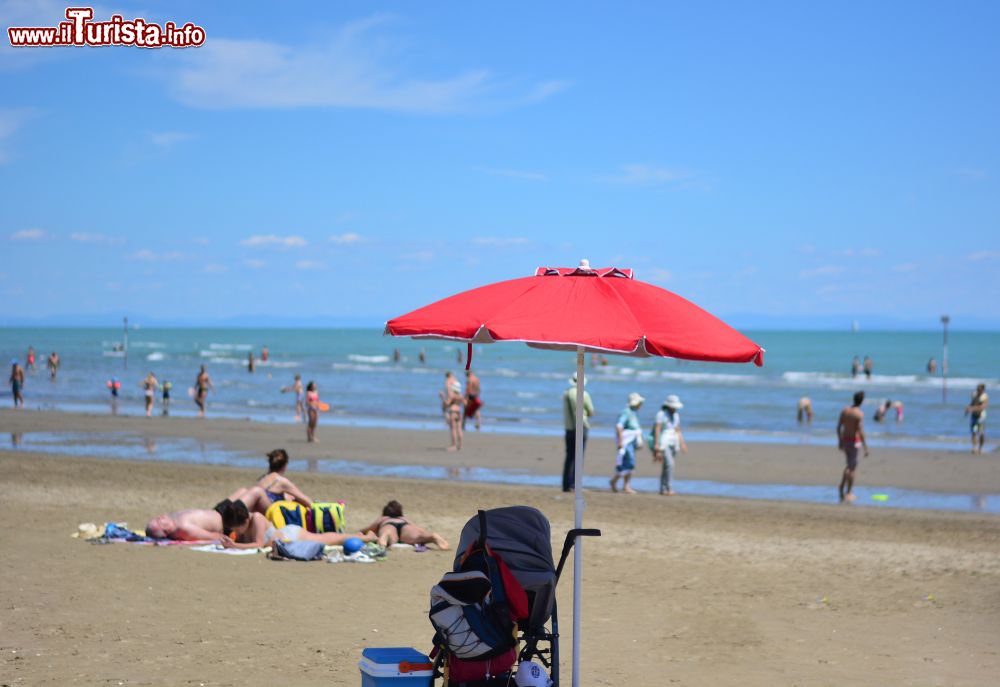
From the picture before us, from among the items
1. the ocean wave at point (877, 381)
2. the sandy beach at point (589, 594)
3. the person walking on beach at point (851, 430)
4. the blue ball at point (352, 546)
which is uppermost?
the ocean wave at point (877, 381)

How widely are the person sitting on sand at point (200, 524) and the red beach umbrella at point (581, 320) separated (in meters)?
5.73

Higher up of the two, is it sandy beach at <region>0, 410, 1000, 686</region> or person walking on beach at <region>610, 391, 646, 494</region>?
person walking on beach at <region>610, 391, 646, 494</region>

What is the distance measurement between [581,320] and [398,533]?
6459 millimetres

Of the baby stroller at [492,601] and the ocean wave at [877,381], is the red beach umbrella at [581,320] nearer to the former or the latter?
the baby stroller at [492,601]

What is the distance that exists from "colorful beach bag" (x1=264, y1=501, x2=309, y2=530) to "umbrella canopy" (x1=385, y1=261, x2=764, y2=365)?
238 inches

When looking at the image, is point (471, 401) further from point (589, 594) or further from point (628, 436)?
point (589, 594)

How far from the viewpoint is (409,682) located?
494cm

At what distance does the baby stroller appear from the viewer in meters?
4.95

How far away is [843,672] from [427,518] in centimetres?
685

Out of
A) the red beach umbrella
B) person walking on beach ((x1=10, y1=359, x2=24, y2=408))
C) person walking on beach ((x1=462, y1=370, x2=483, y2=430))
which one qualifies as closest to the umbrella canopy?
the red beach umbrella

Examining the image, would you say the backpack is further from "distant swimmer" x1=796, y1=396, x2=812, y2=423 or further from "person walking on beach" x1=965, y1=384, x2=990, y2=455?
"distant swimmer" x1=796, y1=396, x2=812, y2=423

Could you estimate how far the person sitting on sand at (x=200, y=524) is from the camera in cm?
1062

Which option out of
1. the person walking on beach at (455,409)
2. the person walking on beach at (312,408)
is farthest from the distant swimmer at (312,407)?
the person walking on beach at (455,409)

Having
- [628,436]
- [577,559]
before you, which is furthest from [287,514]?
[628,436]
